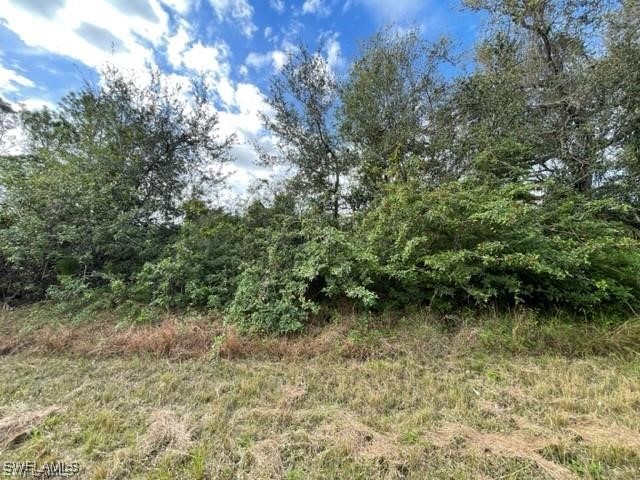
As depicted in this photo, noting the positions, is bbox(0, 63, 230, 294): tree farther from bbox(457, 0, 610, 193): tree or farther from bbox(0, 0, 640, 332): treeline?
bbox(457, 0, 610, 193): tree

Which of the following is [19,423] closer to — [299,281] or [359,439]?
[359,439]

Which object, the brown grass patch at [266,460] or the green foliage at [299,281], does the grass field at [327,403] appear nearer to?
the brown grass patch at [266,460]

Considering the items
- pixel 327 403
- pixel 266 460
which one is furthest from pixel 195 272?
pixel 266 460

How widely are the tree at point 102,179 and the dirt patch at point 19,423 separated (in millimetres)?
3364

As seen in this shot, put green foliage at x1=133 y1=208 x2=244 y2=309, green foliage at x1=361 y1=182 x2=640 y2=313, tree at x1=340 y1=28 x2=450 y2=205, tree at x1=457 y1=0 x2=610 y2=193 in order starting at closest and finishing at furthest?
green foliage at x1=361 y1=182 x2=640 y2=313, green foliage at x1=133 y1=208 x2=244 y2=309, tree at x1=457 y1=0 x2=610 y2=193, tree at x1=340 y1=28 x2=450 y2=205

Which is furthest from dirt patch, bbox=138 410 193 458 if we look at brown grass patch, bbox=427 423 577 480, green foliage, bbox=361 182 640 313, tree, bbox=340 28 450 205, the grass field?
tree, bbox=340 28 450 205

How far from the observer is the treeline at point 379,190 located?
12.7 feet

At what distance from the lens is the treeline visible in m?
3.88

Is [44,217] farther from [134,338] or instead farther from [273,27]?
[273,27]

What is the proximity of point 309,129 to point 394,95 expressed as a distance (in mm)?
2304

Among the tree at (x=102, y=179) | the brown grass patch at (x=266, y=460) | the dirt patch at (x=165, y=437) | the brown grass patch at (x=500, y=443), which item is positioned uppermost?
the tree at (x=102, y=179)

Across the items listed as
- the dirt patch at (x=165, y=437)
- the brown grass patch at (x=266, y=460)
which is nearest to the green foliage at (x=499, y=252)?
the brown grass patch at (x=266, y=460)

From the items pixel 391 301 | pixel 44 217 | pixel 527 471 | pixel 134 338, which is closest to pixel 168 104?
pixel 44 217

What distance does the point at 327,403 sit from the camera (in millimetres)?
2580
